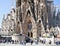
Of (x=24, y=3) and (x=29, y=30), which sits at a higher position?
(x=24, y=3)

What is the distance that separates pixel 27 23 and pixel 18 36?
809 inches

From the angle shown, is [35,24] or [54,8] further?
[54,8]

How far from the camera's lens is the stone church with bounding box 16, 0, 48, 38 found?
195ft

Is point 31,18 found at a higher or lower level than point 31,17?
lower

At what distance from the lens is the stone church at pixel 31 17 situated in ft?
195

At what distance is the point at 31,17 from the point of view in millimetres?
60938

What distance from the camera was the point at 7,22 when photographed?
8962 centimetres

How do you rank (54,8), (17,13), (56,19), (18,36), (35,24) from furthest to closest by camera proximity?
1. (54,8)
2. (56,19)
3. (17,13)
4. (35,24)
5. (18,36)

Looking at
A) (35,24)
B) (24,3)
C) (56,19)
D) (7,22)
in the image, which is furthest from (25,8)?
(7,22)

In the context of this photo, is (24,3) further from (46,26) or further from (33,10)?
(46,26)

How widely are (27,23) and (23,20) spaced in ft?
4.52

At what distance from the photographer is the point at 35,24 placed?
59.6 metres

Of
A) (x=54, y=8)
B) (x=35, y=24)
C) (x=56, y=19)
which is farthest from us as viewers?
(x=54, y=8)

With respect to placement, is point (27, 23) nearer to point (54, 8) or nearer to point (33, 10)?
point (33, 10)
